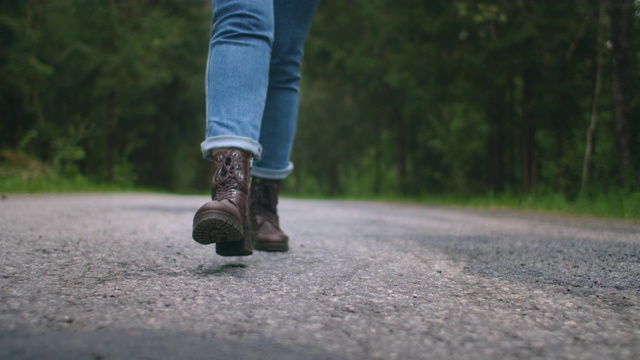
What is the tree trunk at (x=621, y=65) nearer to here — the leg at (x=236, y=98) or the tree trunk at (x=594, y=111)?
the tree trunk at (x=594, y=111)

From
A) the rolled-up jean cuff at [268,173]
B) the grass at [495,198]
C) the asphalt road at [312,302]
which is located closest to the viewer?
the asphalt road at [312,302]

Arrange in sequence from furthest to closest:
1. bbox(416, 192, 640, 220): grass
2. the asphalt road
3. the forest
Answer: the forest
bbox(416, 192, 640, 220): grass
the asphalt road

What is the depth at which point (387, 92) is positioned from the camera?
50.9 feet

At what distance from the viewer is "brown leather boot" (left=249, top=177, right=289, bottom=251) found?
2.16 metres

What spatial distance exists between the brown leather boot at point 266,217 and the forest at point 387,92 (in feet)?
14.6

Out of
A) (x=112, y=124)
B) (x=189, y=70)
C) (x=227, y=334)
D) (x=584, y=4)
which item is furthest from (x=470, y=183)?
(x=227, y=334)

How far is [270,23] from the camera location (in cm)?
194

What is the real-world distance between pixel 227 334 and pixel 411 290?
0.60 metres

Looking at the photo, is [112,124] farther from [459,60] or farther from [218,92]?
[218,92]

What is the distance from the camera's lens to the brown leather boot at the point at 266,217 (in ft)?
7.09

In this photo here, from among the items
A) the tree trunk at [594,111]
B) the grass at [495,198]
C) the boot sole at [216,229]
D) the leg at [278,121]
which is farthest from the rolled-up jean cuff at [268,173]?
the tree trunk at [594,111]

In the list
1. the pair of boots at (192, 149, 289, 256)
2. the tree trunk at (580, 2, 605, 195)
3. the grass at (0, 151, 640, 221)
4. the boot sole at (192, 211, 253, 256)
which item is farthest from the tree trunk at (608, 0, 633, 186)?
the boot sole at (192, 211, 253, 256)

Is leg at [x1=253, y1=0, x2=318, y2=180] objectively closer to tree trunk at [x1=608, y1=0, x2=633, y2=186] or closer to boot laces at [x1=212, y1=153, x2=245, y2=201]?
boot laces at [x1=212, y1=153, x2=245, y2=201]

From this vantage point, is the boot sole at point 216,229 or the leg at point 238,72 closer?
the boot sole at point 216,229
